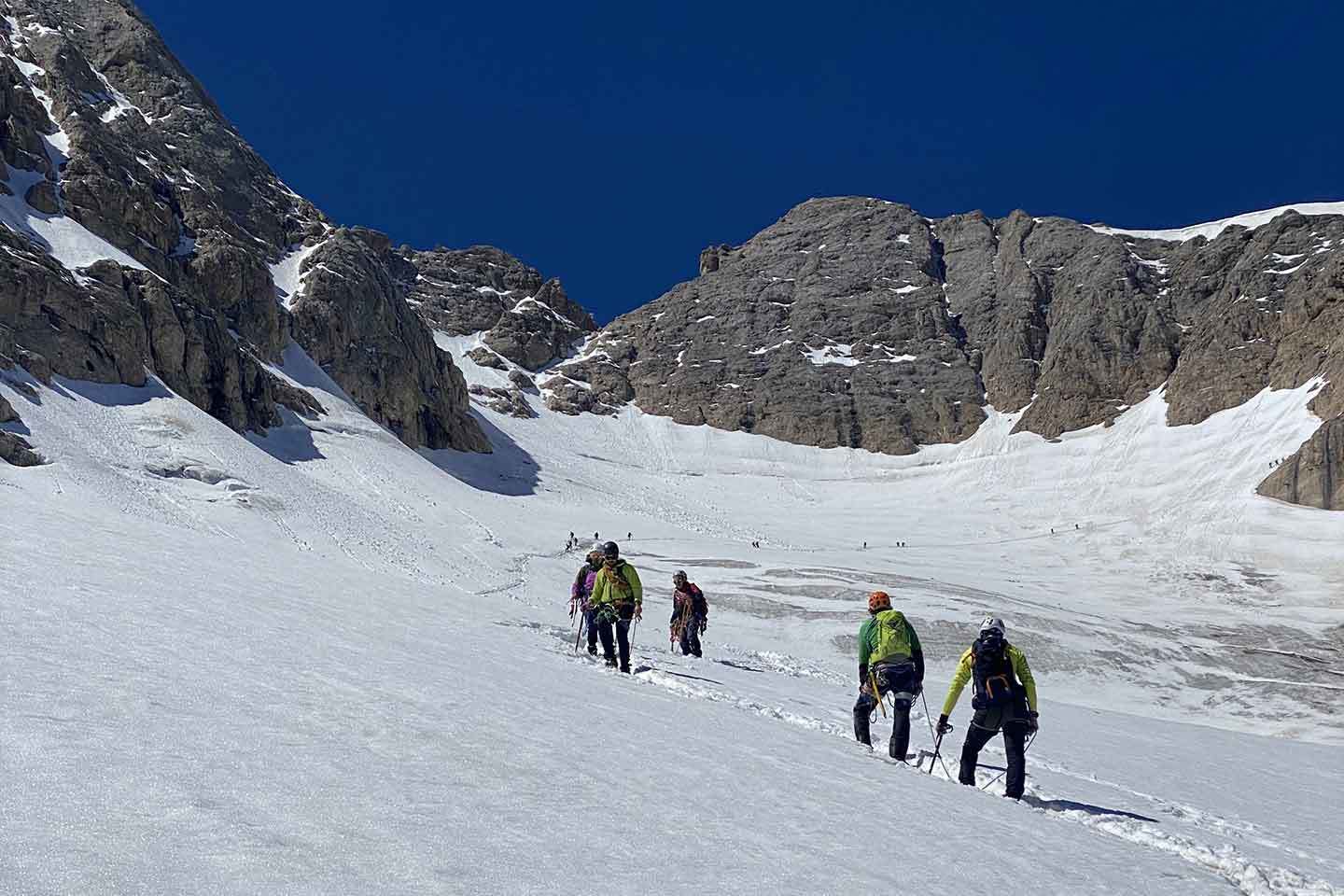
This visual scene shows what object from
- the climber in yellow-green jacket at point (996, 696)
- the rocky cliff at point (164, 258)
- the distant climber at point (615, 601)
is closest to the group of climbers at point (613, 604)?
the distant climber at point (615, 601)

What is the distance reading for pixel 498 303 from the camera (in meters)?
157

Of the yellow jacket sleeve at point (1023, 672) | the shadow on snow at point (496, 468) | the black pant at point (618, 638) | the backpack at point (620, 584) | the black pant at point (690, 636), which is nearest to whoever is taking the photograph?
the yellow jacket sleeve at point (1023, 672)

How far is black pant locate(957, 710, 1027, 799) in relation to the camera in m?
9.72

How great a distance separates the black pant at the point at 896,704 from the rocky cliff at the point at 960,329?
87.4 m

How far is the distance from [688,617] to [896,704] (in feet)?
34.5

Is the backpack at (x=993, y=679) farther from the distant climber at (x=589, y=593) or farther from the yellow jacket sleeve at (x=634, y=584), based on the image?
the distant climber at (x=589, y=593)

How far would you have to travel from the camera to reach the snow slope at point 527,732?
14.6ft

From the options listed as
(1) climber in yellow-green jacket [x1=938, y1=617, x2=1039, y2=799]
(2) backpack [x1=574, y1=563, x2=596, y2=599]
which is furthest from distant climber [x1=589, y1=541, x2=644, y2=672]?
(1) climber in yellow-green jacket [x1=938, y1=617, x2=1039, y2=799]

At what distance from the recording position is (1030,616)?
3712 centimetres

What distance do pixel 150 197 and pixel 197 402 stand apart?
26.0 meters

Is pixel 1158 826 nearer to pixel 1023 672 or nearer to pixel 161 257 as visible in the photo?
pixel 1023 672

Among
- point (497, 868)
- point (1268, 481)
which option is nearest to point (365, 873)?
point (497, 868)

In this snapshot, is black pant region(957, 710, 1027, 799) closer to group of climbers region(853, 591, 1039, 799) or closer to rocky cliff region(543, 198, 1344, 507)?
group of climbers region(853, 591, 1039, 799)

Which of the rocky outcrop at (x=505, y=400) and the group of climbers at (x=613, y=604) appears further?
the rocky outcrop at (x=505, y=400)
